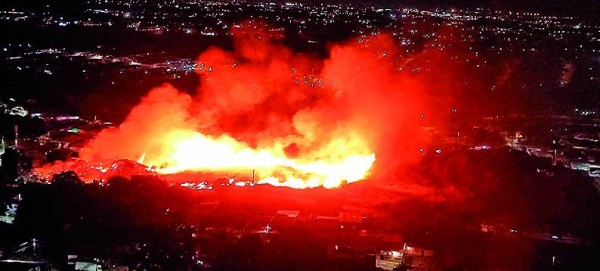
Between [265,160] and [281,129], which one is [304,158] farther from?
[281,129]

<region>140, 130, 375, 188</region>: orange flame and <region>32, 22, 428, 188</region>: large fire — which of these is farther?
<region>32, 22, 428, 188</region>: large fire

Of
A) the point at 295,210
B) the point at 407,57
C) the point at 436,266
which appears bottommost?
the point at 436,266

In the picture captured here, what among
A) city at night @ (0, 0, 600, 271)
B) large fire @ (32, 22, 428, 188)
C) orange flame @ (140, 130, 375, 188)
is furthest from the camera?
large fire @ (32, 22, 428, 188)

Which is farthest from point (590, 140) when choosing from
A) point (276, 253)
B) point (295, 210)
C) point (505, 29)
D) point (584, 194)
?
point (505, 29)

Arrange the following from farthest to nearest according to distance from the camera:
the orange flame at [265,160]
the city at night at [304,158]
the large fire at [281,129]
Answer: the large fire at [281,129] < the orange flame at [265,160] < the city at night at [304,158]

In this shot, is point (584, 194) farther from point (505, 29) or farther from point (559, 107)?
point (505, 29)

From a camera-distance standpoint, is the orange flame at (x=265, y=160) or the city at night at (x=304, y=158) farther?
the orange flame at (x=265, y=160)
